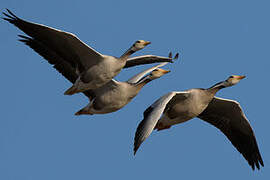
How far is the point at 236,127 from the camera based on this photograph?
17.1 m

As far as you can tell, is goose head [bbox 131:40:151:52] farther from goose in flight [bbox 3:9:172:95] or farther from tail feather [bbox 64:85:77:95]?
tail feather [bbox 64:85:77:95]

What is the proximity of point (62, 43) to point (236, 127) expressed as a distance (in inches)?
215

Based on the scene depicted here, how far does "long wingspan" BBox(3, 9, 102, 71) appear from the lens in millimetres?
14984

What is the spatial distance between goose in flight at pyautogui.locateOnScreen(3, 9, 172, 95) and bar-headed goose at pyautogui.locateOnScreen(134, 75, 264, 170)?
1466mm

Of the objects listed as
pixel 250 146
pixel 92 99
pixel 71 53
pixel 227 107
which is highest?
pixel 71 53

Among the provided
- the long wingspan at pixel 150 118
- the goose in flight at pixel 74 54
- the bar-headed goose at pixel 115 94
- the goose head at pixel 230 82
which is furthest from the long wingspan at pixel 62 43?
the goose head at pixel 230 82

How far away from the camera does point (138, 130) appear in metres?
14.1

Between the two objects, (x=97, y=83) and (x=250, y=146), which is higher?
(x=97, y=83)

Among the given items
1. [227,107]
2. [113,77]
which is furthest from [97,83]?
[227,107]

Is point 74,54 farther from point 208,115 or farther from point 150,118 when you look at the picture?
point 208,115

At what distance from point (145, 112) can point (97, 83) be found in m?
1.46

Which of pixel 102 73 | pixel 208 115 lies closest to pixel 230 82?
pixel 208 115

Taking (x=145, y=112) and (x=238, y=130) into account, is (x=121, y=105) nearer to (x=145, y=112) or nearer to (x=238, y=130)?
(x=145, y=112)

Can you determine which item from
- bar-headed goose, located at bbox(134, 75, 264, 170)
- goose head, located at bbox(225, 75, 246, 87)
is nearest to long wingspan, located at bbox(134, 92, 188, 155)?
bar-headed goose, located at bbox(134, 75, 264, 170)
